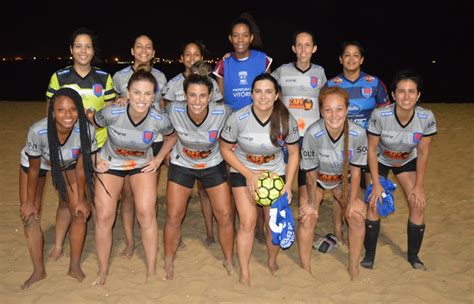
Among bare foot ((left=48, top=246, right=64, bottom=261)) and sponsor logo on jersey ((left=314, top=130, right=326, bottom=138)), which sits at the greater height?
sponsor logo on jersey ((left=314, top=130, right=326, bottom=138))

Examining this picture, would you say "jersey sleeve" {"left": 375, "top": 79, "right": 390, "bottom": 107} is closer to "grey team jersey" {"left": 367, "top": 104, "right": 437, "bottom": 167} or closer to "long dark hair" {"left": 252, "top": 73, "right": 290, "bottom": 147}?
"grey team jersey" {"left": 367, "top": 104, "right": 437, "bottom": 167}

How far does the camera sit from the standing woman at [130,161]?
451cm

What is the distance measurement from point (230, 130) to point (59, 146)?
4.89 feet

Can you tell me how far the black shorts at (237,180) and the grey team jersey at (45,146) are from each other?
1258mm

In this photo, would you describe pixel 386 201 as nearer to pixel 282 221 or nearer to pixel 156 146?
pixel 282 221

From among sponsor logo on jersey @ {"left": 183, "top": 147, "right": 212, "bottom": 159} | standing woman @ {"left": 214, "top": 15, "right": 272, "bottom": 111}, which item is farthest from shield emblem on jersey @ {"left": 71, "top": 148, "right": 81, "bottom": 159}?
standing woman @ {"left": 214, "top": 15, "right": 272, "bottom": 111}

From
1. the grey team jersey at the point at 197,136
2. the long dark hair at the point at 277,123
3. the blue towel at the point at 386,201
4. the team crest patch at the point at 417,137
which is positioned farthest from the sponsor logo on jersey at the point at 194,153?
Result: the team crest patch at the point at 417,137

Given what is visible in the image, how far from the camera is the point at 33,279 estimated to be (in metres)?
4.64

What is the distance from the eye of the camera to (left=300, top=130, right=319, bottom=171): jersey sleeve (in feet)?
15.2

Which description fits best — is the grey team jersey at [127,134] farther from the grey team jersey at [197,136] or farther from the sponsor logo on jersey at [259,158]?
the sponsor logo on jersey at [259,158]

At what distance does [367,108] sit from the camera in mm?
5320

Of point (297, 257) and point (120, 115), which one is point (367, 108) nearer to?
point (297, 257)

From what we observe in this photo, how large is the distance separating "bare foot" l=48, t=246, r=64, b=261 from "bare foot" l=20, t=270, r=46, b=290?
Result: 0.51 m

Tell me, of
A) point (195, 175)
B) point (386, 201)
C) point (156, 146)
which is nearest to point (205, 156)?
point (195, 175)
